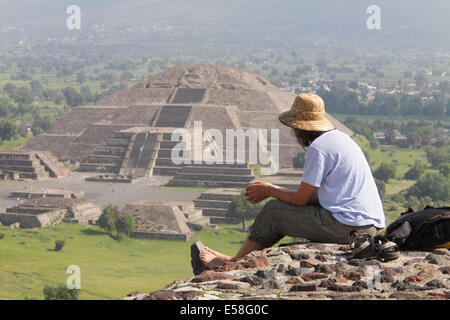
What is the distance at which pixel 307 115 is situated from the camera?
937 centimetres

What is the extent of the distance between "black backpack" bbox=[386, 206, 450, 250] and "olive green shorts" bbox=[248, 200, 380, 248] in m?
0.26

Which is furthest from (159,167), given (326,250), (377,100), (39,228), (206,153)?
(377,100)

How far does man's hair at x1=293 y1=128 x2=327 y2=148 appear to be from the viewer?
9367 mm

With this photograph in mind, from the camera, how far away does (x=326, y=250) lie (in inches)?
362

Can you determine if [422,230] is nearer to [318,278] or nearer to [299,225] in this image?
[299,225]

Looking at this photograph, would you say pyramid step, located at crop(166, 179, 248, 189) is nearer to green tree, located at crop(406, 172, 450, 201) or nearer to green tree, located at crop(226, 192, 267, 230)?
green tree, located at crop(226, 192, 267, 230)

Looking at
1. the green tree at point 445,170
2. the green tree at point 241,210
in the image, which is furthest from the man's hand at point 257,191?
the green tree at point 445,170

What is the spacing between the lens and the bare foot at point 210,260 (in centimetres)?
964

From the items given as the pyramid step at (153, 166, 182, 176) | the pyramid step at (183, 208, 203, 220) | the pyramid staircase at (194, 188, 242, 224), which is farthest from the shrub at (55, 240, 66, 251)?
the pyramid step at (153, 166, 182, 176)

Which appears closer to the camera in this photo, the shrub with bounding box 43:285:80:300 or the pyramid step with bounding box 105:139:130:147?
the shrub with bounding box 43:285:80:300

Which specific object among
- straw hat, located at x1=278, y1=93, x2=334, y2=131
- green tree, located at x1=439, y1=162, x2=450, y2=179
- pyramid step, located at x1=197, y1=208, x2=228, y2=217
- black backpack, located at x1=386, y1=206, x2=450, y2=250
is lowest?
green tree, located at x1=439, y1=162, x2=450, y2=179

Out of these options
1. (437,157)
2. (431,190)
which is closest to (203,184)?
(431,190)

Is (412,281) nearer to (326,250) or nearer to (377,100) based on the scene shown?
(326,250)

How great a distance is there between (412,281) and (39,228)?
46.0 m
